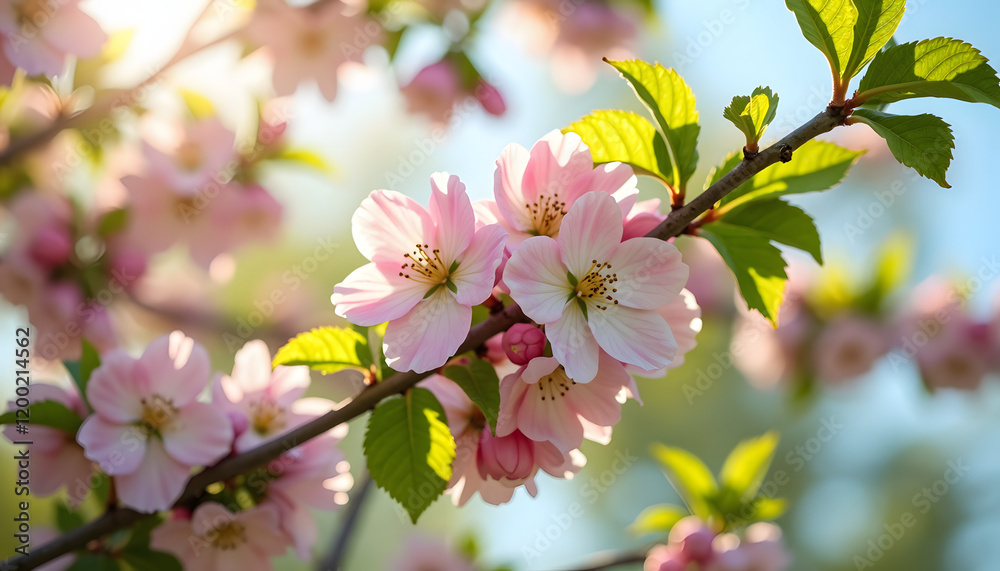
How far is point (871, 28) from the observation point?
65 cm

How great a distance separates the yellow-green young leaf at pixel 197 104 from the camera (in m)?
1.67

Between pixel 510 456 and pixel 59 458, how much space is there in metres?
0.69

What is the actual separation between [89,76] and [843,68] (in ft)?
4.79

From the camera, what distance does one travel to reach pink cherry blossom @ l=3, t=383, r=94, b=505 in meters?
0.93

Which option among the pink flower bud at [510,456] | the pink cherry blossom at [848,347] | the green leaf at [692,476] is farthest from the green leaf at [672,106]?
the pink cherry blossom at [848,347]

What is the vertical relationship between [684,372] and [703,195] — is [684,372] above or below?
below

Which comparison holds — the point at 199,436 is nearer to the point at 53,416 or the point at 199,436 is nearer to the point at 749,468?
the point at 53,416

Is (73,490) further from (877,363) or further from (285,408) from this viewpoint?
(877,363)

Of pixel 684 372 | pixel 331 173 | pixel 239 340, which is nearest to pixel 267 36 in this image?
pixel 331 173

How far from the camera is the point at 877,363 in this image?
2.32 meters

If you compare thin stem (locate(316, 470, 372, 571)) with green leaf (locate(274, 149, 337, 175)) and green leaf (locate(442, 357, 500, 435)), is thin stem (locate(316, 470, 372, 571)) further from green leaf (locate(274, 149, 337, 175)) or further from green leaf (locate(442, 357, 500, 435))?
green leaf (locate(274, 149, 337, 175))

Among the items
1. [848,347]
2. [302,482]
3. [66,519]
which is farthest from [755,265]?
[848,347]

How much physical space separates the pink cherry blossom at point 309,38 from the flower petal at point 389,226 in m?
1.16

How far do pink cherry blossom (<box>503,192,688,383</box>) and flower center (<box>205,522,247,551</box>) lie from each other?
0.58m
